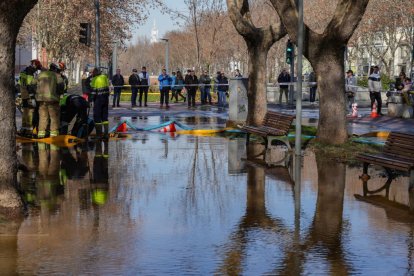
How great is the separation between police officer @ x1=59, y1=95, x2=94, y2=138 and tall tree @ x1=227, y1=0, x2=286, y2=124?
4258mm

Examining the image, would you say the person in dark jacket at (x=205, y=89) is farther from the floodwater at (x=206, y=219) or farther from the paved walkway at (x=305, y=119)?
the floodwater at (x=206, y=219)

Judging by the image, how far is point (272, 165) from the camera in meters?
14.7

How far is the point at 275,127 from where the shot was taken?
17828 millimetres

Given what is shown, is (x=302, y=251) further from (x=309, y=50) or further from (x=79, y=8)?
(x=79, y=8)

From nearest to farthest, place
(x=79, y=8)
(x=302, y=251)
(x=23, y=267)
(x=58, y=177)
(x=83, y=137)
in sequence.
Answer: (x=23, y=267) → (x=302, y=251) → (x=58, y=177) → (x=83, y=137) → (x=79, y=8)

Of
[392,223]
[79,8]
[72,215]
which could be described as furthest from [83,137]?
[79,8]

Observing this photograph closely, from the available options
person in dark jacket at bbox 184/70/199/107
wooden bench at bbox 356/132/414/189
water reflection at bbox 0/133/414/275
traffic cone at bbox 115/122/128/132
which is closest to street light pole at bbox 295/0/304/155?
water reflection at bbox 0/133/414/275

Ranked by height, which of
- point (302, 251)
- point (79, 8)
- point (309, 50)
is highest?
point (79, 8)

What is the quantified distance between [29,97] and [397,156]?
31.3 feet

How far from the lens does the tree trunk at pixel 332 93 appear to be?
17203 millimetres

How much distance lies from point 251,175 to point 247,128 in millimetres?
5109

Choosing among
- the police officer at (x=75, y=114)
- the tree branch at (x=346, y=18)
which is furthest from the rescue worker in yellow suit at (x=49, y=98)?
the tree branch at (x=346, y=18)

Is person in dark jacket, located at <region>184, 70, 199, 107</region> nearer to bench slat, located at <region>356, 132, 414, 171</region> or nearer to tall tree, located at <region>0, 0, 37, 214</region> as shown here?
bench slat, located at <region>356, 132, 414, 171</region>

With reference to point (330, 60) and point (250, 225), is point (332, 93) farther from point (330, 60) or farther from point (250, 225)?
point (250, 225)
